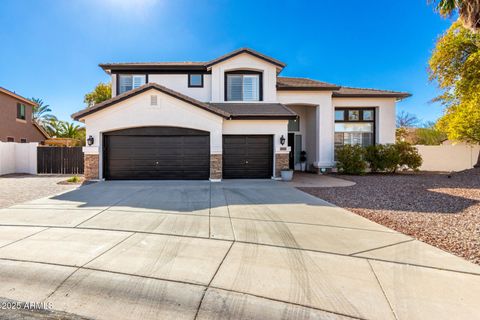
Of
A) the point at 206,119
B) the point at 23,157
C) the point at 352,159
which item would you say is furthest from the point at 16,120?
the point at 352,159

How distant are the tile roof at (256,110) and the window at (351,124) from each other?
4.88 m

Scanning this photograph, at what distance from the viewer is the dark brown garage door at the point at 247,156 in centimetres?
1294

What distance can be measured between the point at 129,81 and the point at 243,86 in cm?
717

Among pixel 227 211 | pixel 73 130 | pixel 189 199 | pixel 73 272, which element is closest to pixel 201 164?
pixel 189 199

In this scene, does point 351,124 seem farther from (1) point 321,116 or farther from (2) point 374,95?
(1) point 321,116

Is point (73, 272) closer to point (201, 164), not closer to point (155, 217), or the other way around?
point (155, 217)

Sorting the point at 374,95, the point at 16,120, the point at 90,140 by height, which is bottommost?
the point at 90,140

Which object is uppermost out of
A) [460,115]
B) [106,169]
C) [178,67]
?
[178,67]

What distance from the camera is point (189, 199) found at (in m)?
7.96

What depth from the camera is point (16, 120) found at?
69.8ft

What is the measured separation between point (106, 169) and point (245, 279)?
452 inches

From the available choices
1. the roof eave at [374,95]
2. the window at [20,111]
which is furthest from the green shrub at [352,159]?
the window at [20,111]

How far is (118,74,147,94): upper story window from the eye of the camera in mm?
15016

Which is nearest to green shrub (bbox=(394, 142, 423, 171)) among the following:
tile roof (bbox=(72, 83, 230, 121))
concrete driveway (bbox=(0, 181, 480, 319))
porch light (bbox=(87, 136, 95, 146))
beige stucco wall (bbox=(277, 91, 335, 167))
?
beige stucco wall (bbox=(277, 91, 335, 167))
